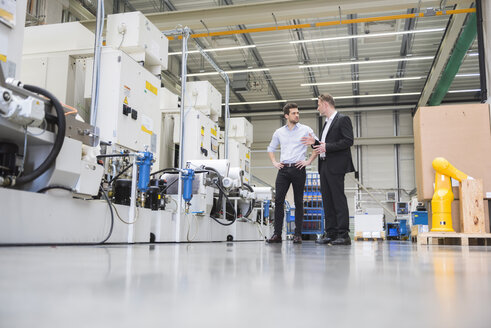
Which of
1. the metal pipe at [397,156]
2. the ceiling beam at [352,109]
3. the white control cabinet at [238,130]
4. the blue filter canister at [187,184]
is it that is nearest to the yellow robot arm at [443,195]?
the blue filter canister at [187,184]

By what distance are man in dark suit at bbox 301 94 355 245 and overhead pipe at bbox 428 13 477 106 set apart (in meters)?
4.79

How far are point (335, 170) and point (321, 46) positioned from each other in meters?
6.90

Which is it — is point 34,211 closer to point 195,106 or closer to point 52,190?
point 52,190

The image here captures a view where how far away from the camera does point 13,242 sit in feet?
6.10

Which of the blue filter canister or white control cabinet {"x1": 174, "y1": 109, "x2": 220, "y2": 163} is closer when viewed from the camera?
the blue filter canister

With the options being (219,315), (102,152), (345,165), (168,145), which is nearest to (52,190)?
(102,152)

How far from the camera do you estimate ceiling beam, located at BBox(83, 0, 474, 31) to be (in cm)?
626

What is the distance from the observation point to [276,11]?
648 cm

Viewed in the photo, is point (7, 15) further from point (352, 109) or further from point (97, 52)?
point (352, 109)

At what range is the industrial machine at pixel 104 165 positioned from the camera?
1.97m

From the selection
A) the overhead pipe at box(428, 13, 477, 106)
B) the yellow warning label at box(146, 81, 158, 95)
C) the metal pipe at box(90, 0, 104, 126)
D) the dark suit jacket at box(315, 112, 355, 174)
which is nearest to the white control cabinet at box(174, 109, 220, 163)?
the yellow warning label at box(146, 81, 158, 95)

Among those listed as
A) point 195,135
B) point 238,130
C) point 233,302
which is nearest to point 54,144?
point 233,302

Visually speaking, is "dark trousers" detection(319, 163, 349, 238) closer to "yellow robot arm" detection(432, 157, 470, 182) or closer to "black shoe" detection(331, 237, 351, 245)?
"black shoe" detection(331, 237, 351, 245)

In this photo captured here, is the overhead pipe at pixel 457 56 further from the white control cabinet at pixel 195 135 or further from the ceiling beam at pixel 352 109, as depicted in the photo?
the white control cabinet at pixel 195 135
